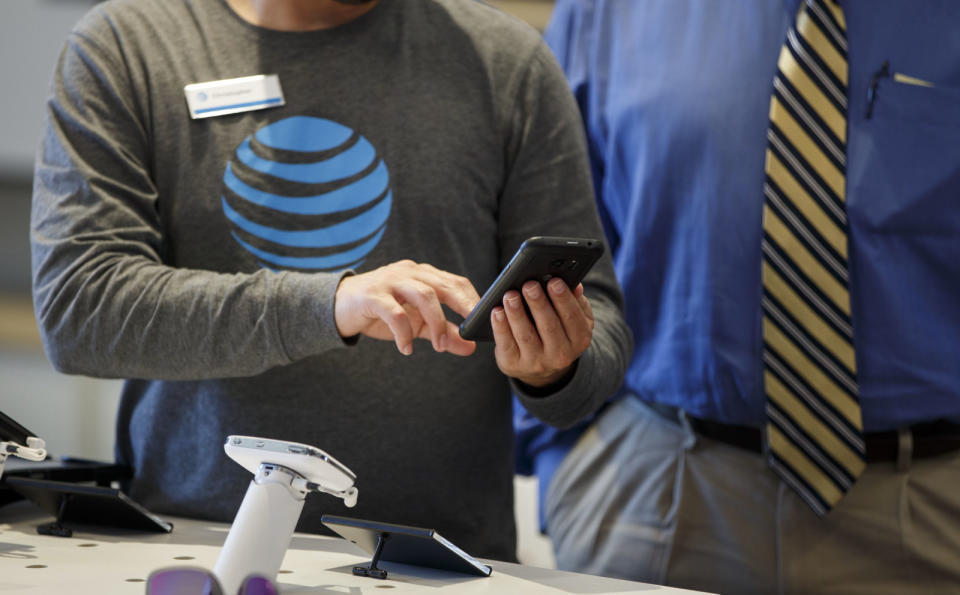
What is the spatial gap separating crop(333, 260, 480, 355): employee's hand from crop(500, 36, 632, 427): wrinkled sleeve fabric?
284 mm

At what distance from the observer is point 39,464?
1.27 m

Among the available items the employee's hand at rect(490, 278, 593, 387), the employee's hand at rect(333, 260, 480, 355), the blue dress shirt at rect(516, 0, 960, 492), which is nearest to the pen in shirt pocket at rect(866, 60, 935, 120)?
the blue dress shirt at rect(516, 0, 960, 492)

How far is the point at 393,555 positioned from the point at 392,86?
0.65 metres

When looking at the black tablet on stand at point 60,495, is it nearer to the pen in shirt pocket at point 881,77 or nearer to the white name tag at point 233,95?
the white name tag at point 233,95

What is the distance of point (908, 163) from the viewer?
156 centimetres

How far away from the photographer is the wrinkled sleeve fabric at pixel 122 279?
112cm

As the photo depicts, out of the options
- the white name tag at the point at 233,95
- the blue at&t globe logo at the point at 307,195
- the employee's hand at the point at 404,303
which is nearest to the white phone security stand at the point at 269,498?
the employee's hand at the point at 404,303

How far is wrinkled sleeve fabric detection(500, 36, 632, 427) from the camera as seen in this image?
53.2 inches

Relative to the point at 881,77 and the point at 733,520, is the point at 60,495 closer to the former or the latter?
the point at 733,520

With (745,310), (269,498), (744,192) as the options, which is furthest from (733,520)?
(269,498)

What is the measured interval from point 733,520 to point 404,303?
0.83 meters

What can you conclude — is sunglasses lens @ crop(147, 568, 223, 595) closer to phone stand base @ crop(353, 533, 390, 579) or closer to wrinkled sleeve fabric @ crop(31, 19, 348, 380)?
phone stand base @ crop(353, 533, 390, 579)

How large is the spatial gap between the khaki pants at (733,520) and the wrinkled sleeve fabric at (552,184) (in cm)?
40

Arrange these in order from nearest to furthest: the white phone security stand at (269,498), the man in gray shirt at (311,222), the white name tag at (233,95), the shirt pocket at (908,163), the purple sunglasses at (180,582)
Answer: the purple sunglasses at (180,582) → the white phone security stand at (269,498) → the man in gray shirt at (311,222) → the white name tag at (233,95) → the shirt pocket at (908,163)
